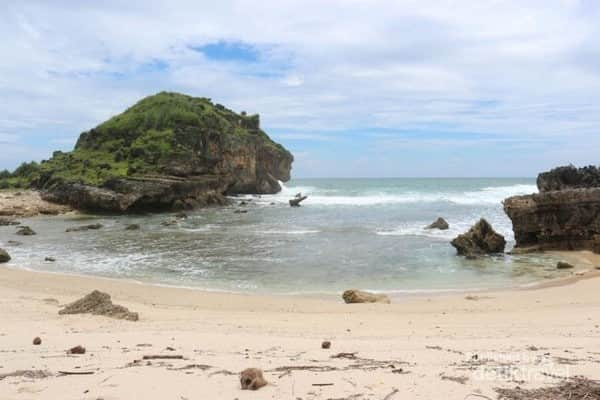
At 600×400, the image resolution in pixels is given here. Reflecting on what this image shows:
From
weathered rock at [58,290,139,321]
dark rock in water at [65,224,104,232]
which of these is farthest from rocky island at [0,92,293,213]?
weathered rock at [58,290,139,321]

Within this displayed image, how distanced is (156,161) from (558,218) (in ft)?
112

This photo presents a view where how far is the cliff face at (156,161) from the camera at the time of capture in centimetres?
4009

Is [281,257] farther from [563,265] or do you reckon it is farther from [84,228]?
[84,228]

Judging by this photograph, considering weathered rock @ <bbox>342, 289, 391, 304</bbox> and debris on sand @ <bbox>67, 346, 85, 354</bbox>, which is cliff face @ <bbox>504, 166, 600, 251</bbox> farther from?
debris on sand @ <bbox>67, 346, 85, 354</bbox>

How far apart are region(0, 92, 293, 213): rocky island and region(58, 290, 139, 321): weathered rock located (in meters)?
31.2


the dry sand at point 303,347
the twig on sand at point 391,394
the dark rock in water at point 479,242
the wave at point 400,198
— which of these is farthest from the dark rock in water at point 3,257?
the wave at point 400,198

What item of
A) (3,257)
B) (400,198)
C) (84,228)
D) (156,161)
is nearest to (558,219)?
(3,257)

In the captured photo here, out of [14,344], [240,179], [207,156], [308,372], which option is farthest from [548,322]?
[240,179]

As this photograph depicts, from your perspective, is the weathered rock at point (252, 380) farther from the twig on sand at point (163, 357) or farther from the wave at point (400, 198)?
the wave at point (400, 198)

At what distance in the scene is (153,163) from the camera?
4469 cm

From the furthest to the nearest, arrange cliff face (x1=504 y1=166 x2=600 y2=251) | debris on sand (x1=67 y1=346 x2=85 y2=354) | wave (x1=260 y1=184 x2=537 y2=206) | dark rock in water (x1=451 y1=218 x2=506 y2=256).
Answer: wave (x1=260 y1=184 x2=537 y2=206), cliff face (x1=504 y1=166 x2=600 y2=251), dark rock in water (x1=451 y1=218 x2=506 y2=256), debris on sand (x1=67 y1=346 x2=85 y2=354)

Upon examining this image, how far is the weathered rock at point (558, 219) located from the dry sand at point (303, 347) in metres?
9.20

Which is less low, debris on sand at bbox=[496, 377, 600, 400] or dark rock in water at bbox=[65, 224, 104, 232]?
dark rock in water at bbox=[65, 224, 104, 232]

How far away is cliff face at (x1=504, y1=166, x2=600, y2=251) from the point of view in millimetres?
19719
